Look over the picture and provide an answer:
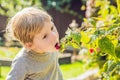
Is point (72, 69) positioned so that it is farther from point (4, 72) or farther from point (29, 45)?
point (29, 45)

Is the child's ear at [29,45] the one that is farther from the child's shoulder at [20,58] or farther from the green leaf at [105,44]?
the green leaf at [105,44]

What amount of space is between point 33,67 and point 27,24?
1.12 ft

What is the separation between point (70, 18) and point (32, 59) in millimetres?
9297

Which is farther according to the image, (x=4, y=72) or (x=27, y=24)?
(x=4, y=72)

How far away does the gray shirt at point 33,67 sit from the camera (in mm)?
3328

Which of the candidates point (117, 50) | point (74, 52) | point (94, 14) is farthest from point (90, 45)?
point (74, 52)

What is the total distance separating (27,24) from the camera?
3287 mm

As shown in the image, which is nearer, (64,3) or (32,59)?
(32,59)

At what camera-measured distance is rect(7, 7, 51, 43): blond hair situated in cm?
329

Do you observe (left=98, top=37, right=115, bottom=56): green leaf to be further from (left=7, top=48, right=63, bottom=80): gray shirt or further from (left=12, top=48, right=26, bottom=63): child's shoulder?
(left=12, top=48, right=26, bottom=63): child's shoulder

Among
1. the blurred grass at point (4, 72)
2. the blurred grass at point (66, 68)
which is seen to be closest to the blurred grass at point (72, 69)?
the blurred grass at point (66, 68)

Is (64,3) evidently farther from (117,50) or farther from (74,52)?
(117,50)

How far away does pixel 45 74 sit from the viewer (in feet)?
11.6

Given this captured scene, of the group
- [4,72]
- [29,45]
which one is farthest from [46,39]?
Result: [4,72]
